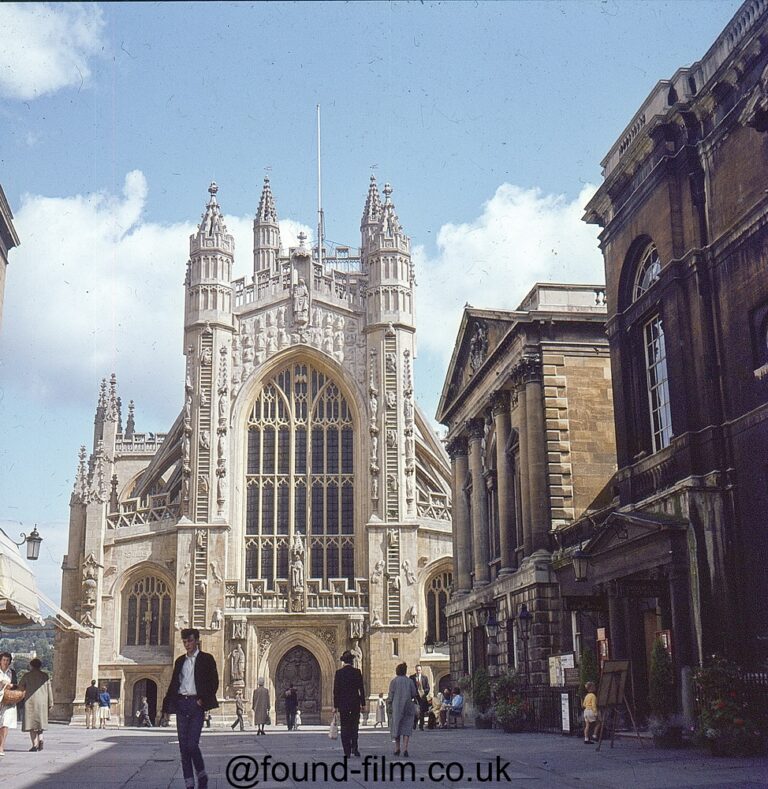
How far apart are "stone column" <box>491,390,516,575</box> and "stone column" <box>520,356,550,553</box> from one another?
2465 mm

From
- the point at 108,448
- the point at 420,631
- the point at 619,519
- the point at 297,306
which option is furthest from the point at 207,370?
the point at 619,519

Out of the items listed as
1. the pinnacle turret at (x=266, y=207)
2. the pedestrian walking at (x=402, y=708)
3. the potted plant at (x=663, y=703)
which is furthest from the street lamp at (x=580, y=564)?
the pinnacle turret at (x=266, y=207)

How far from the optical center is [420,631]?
49062mm

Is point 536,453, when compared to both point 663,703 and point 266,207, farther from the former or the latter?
point 266,207

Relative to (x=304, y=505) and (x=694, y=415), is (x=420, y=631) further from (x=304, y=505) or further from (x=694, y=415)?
(x=694, y=415)

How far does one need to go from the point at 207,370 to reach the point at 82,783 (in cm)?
3888

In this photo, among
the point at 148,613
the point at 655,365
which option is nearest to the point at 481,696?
the point at 655,365

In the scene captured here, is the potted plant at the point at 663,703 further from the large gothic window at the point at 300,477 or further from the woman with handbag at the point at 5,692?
the large gothic window at the point at 300,477

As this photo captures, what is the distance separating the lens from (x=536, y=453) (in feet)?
97.4

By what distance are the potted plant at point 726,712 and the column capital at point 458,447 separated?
20.9 m

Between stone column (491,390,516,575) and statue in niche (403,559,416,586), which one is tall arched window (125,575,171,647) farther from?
stone column (491,390,516,575)

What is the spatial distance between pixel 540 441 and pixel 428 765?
49.5 ft

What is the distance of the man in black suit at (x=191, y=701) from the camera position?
11133 millimetres

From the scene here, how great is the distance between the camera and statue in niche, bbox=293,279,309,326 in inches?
2083
